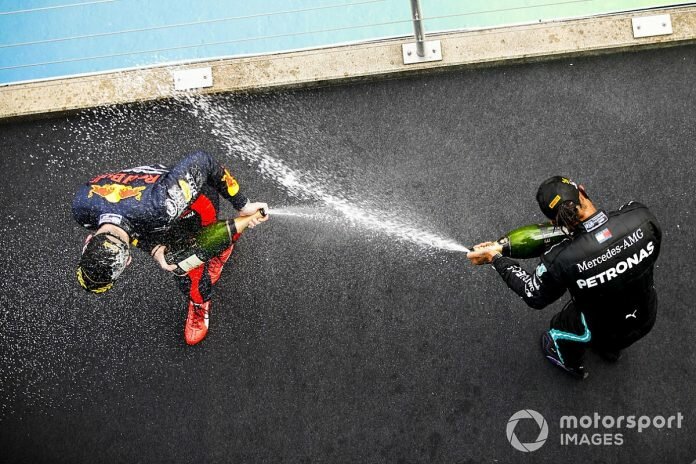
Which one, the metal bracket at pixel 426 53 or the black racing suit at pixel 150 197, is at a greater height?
the metal bracket at pixel 426 53

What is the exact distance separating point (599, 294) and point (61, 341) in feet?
11.7

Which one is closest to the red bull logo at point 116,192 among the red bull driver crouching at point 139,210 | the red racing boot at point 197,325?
the red bull driver crouching at point 139,210

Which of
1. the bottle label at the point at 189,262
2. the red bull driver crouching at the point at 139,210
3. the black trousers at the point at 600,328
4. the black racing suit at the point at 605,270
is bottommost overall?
the black trousers at the point at 600,328

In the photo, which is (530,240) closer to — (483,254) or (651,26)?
(483,254)

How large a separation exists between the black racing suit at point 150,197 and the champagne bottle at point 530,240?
157 cm

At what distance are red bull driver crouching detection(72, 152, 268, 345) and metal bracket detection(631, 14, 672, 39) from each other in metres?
2.90

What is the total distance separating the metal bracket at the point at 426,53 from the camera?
13.8 ft

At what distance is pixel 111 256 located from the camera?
2975 mm

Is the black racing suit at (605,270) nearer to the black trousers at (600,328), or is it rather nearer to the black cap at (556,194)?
the black trousers at (600,328)

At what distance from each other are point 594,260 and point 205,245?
2079 millimetres

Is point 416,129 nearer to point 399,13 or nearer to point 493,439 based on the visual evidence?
point 399,13

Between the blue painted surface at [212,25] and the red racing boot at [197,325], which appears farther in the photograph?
the blue painted surface at [212,25]

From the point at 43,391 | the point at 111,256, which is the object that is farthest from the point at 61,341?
the point at 111,256

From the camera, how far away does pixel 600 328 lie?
3246 mm
